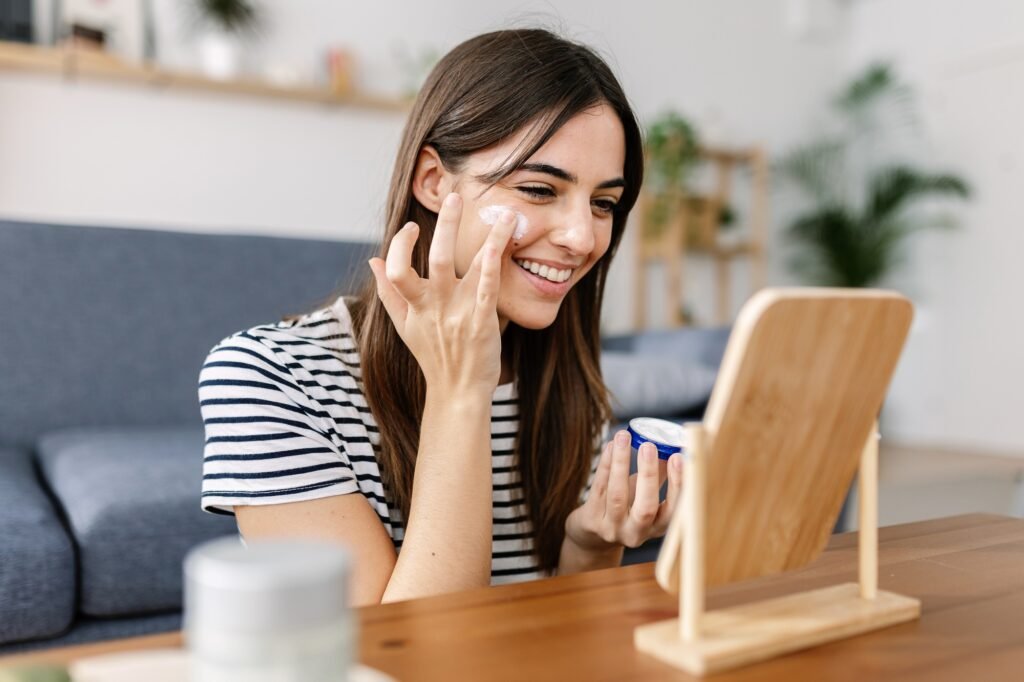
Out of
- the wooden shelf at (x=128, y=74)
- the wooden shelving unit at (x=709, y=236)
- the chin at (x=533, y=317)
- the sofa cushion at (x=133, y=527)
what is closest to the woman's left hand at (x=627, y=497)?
the chin at (x=533, y=317)

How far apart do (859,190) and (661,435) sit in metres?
5.34

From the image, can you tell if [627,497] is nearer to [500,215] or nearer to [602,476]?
[602,476]

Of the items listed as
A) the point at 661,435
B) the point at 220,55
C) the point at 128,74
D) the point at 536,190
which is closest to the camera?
the point at 661,435

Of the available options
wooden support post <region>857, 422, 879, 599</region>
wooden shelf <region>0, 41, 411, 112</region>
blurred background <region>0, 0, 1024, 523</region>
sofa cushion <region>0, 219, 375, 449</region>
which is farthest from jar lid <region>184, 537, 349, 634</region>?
wooden shelf <region>0, 41, 411, 112</region>

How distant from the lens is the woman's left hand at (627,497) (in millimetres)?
816

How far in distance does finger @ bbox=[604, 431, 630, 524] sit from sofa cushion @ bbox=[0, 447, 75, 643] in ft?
3.11

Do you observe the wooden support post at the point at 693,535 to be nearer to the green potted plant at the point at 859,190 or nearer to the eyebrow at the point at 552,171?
the eyebrow at the point at 552,171

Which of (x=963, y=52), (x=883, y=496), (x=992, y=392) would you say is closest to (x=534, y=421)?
(x=883, y=496)

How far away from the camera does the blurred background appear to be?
335 centimetres

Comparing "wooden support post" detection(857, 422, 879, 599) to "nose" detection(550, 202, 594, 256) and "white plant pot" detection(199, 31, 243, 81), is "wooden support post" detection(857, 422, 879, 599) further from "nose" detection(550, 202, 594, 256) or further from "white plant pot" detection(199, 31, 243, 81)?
"white plant pot" detection(199, 31, 243, 81)

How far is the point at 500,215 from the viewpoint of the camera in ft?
3.30

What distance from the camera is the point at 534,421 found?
3.95 ft

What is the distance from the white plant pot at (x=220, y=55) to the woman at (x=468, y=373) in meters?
2.70

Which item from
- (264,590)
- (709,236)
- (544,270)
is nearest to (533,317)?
(544,270)
